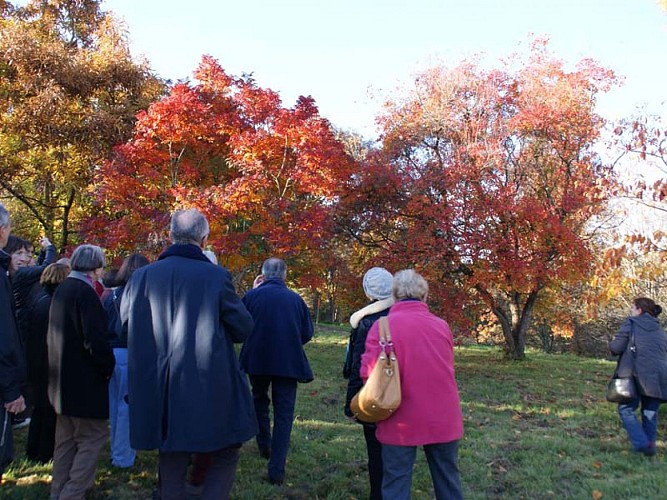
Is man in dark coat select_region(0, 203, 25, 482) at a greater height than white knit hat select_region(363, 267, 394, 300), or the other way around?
white knit hat select_region(363, 267, 394, 300)

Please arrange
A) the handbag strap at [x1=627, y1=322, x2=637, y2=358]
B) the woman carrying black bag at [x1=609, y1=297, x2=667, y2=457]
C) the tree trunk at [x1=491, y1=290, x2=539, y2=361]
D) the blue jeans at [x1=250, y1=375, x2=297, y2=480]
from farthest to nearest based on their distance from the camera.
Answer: the tree trunk at [x1=491, y1=290, x2=539, y2=361] < the handbag strap at [x1=627, y1=322, x2=637, y2=358] < the woman carrying black bag at [x1=609, y1=297, x2=667, y2=457] < the blue jeans at [x1=250, y1=375, x2=297, y2=480]

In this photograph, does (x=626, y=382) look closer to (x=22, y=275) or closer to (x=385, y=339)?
(x=385, y=339)

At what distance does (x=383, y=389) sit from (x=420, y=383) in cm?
24

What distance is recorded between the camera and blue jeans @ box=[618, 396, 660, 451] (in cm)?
557

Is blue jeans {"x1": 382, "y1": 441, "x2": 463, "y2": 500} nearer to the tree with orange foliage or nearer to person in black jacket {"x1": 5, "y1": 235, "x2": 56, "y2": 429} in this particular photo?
person in black jacket {"x1": 5, "y1": 235, "x2": 56, "y2": 429}

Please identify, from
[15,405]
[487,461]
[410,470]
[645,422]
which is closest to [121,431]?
[15,405]

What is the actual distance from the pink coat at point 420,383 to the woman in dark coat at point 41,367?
2.48 meters

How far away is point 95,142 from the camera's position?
12148 mm

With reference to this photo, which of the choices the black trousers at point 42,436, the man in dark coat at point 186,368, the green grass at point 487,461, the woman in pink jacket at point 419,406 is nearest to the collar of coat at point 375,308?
the woman in pink jacket at point 419,406

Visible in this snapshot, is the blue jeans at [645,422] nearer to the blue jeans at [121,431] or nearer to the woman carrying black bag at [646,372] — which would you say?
the woman carrying black bag at [646,372]

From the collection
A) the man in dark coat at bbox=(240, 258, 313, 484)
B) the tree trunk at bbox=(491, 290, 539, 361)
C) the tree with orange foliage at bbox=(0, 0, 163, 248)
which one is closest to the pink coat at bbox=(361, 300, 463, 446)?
the man in dark coat at bbox=(240, 258, 313, 484)

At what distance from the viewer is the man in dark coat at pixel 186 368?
2857mm

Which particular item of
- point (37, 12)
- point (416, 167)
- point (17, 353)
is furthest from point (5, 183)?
point (17, 353)

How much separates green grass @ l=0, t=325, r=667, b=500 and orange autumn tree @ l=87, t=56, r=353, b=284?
3264mm
